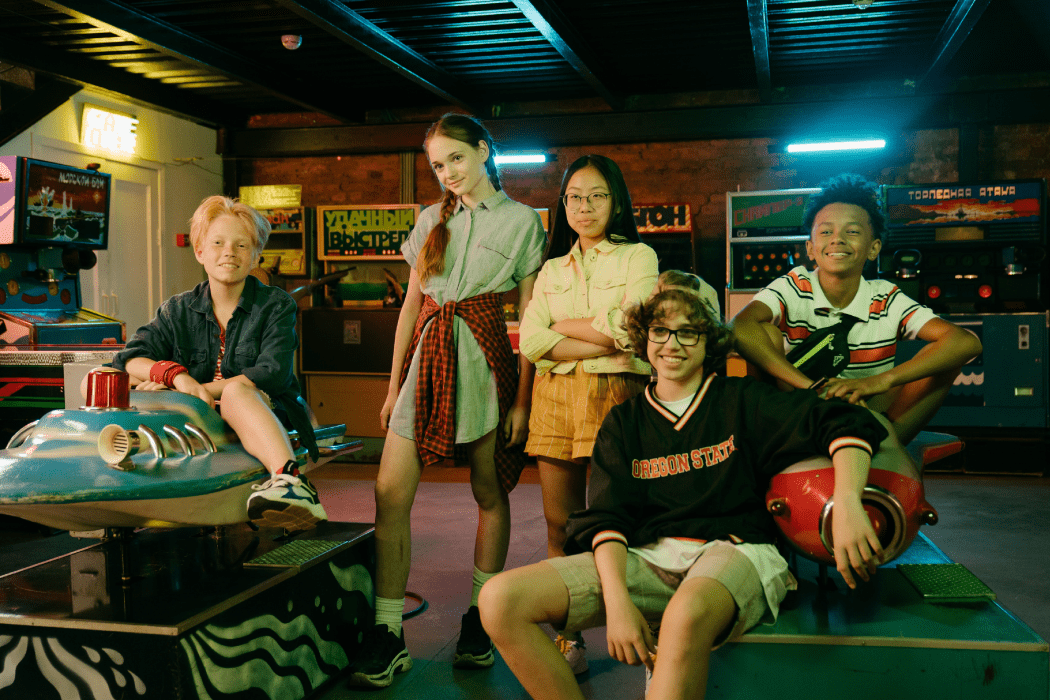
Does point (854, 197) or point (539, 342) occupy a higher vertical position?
point (854, 197)

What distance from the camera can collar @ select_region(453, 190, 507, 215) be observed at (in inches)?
96.7

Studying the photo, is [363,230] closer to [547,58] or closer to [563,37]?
[547,58]

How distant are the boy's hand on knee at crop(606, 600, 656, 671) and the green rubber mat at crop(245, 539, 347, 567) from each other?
35.3 inches

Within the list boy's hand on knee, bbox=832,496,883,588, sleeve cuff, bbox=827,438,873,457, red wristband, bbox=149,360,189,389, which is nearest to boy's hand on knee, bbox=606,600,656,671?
boy's hand on knee, bbox=832,496,883,588

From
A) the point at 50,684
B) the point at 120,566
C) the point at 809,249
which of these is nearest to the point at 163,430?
the point at 120,566

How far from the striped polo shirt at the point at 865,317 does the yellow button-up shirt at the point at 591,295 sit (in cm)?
33

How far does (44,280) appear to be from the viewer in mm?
4703

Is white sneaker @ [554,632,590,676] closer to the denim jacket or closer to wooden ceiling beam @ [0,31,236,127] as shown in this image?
the denim jacket

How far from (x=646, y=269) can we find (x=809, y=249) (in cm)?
47

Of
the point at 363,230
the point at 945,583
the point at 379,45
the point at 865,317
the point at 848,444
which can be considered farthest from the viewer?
the point at 363,230

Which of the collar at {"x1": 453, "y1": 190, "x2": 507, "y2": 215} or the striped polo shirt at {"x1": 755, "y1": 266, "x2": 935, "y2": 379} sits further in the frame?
the collar at {"x1": 453, "y1": 190, "x2": 507, "y2": 215}

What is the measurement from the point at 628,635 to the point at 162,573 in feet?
3.90

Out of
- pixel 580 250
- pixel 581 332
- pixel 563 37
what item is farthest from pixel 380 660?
pixel 563 37

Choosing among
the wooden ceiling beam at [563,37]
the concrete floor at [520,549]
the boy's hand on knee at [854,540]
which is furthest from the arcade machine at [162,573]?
the wooden ceiling beam at [563,37]
